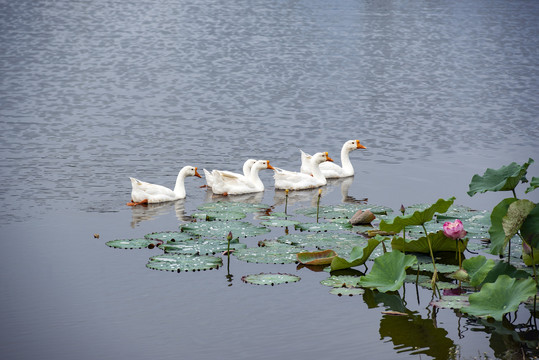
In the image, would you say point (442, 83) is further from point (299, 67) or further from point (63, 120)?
point (63, 120)

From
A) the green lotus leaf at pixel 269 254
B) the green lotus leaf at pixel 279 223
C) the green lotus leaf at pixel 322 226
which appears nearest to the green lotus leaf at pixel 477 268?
the green lotus leaf at pixel 269 254

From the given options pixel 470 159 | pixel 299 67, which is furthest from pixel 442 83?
pixel 470 159

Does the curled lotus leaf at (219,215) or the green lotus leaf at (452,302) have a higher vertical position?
the curled lotus leaf at (219,215)

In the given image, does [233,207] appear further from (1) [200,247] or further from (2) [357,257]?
(2) [357,257]

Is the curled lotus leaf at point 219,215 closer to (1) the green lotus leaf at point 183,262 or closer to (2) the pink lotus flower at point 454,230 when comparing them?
(1) the green lotus leaf at point 183,262

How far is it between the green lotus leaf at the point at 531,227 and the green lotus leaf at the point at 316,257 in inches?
97.6

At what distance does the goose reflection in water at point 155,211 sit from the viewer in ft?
43.3

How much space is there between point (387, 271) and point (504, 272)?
1233mm

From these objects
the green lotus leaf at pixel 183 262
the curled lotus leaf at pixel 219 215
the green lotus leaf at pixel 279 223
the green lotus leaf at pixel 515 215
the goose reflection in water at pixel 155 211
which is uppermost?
the green lotus leaf at pixel 515 215

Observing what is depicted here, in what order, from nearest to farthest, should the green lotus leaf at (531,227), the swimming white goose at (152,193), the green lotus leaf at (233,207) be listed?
the green lotus leaf at (531,227)
the green lotus leaf at (233,207)
the swimming white goose at (152,193)

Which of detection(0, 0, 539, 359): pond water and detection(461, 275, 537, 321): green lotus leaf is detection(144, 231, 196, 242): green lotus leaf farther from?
detection(461, 275, 537, 321): green lotus leaf

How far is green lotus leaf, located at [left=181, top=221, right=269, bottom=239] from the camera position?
11.8 metres

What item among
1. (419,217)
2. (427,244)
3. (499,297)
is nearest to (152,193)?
(427,244)

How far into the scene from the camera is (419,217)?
375 inches
